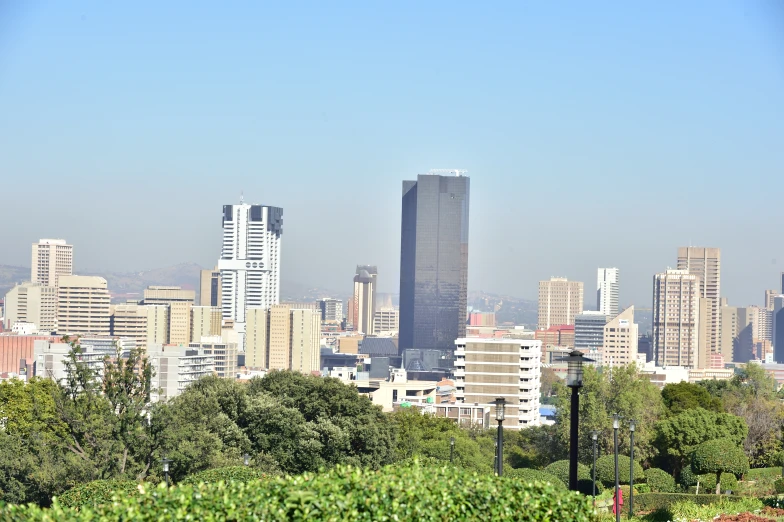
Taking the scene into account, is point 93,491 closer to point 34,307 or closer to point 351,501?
→ point 351,501

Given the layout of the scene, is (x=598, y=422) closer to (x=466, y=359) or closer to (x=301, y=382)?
(x=301, y=382)

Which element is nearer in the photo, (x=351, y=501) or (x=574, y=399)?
(x=351, y=501)

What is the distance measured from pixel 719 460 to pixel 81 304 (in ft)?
555

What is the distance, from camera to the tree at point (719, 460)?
79.4 feet

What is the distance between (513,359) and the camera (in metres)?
85.8

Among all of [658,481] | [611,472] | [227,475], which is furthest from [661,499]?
[227,475]

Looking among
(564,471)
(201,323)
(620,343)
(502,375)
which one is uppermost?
(201,323)

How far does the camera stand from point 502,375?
285 feet

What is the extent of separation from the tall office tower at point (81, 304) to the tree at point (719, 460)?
6431 inches

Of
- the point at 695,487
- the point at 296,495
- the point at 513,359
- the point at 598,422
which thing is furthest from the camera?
the point at 513,359

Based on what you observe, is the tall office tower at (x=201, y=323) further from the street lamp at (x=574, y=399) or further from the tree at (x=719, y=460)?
the street lamp at (x=574, y=399)

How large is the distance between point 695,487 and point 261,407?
36.7ft

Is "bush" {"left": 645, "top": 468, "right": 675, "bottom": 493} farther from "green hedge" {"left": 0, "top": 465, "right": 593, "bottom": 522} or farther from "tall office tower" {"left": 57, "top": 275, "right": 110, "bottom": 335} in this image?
"tall office tower" {"left": 57, "top": 275, "right": 110, "bottom": 335}

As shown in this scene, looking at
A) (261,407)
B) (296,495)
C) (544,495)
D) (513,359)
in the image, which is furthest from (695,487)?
(513,359)
